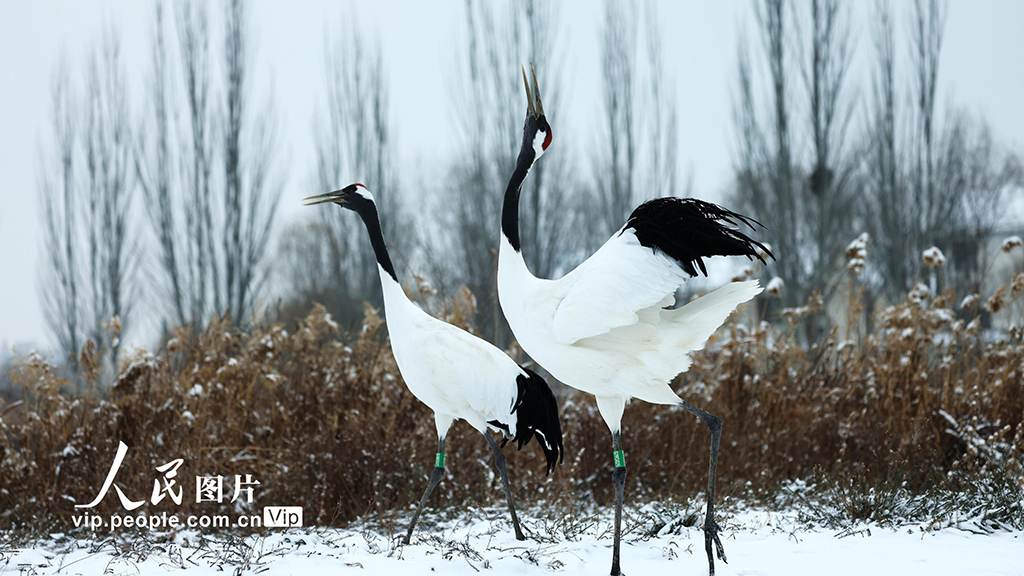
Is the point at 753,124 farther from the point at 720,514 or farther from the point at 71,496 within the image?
the point at 71,496

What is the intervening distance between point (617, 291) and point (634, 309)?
10cm

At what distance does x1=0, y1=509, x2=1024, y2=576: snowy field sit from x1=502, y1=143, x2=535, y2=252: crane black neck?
1.46 metres

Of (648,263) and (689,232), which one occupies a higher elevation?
(689,232)

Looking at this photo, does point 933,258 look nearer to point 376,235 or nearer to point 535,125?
point 535,125

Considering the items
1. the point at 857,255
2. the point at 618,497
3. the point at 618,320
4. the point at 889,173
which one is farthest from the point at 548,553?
the point at 889,173

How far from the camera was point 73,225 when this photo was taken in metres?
12.6

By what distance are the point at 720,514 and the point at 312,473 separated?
2578 millimetres

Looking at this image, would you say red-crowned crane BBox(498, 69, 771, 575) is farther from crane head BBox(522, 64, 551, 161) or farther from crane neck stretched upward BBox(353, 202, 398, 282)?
crane neck stretched upward BBox(353, 202, 398, 282)

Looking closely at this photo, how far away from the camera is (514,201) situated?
336cm

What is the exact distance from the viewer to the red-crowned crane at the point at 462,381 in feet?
11.6

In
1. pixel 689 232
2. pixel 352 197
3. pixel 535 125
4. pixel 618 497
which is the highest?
pixel 535 125

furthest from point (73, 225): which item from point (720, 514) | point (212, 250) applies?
point (720, 514)

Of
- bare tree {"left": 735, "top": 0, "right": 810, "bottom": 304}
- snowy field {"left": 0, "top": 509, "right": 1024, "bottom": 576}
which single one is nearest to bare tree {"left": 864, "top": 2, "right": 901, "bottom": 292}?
bare tree {"left": 735, "top": 0, "right": 810, "bottom": 304}

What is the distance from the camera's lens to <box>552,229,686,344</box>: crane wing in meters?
2.87
